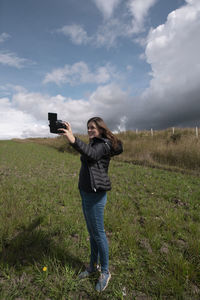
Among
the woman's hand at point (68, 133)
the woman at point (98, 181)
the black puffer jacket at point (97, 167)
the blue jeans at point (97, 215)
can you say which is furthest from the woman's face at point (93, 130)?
the blue jeans at point (97, 215)

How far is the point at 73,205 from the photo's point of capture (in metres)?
4.79

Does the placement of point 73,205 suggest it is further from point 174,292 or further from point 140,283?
point 174,292

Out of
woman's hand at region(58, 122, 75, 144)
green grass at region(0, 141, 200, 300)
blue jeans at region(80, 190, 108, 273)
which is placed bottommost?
green grass at region(0, 141, 200, 300)

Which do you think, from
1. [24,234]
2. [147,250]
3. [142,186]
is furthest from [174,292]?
[142,186]

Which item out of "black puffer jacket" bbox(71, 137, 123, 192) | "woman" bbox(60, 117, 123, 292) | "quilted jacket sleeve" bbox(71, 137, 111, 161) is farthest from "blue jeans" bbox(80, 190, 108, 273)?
"quilted jacket sleeve" bbox(71, 137, 111, 161)

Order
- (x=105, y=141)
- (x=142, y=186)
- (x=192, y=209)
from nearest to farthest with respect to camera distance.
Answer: (x=105, y=141) < (x=192, y=209) < (x=142, y=186)

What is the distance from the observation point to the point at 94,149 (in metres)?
1.76

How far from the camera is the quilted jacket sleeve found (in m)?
1.63

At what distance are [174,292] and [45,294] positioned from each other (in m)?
1.73

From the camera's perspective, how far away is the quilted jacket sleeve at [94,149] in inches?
64.4

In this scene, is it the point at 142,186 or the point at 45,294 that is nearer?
the point at 45,294

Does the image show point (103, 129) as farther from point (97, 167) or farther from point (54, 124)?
point (54, 124)

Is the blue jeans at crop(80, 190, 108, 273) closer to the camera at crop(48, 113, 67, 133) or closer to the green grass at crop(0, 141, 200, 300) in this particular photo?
the green grass at crop(0, 141, 200, 300)

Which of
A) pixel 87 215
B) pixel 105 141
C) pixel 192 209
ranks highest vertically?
pixel 105 141
